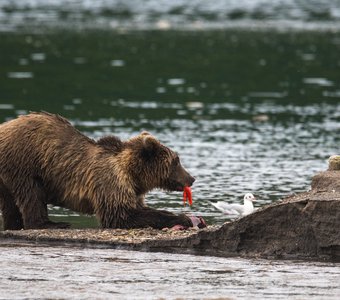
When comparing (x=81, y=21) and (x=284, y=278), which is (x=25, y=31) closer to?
(x=81, y=21)

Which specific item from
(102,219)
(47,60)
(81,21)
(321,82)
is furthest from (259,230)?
(81,21)

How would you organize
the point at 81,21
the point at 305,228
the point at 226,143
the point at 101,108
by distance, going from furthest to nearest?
1. the point at 81,21
2. the point at 101,108
3. the point at 226,143
4. the point at 305,228

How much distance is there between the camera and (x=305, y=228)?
1089 cm

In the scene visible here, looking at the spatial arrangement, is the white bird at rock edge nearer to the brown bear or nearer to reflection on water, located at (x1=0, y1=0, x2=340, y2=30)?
the brown bear

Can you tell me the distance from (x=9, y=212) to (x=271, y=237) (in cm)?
299

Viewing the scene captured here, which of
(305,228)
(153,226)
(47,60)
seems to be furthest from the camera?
(47,60)

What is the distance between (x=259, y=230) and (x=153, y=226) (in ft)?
5.34

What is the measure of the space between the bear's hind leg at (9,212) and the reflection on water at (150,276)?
1503 millimetres

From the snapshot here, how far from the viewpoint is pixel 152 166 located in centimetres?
1280

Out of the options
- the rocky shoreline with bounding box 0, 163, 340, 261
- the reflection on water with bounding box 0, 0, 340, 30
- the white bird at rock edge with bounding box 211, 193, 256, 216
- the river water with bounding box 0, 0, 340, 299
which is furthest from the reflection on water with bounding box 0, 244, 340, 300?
the reflection on water with bounding box 0, 0, 340, 30

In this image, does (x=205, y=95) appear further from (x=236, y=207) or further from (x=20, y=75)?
(x=236, y=207)

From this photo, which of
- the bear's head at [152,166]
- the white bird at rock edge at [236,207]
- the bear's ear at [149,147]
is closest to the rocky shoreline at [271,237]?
the bear's head at [152,166]

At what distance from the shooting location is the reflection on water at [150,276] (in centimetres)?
925

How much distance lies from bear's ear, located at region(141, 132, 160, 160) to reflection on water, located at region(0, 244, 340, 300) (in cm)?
167
